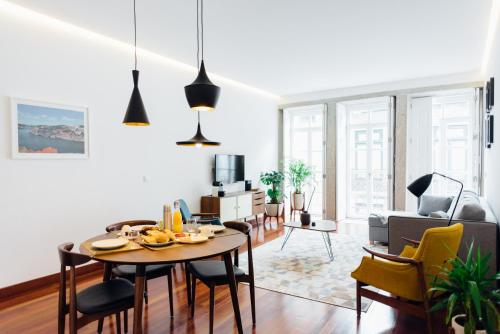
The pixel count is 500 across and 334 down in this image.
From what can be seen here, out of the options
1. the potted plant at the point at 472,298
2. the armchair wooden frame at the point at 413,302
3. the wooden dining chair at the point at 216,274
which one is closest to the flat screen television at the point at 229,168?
the wooden dining chair at the point at 216,274

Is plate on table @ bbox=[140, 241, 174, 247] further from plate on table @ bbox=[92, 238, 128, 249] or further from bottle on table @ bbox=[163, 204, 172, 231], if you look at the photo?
bottle on table @ bbox=[163, 204, 172, 231]

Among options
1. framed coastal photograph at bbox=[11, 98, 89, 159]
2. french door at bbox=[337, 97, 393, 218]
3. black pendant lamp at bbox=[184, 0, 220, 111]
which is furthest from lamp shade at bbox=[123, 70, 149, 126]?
french door at bbox=[337, 97, 393, 218]

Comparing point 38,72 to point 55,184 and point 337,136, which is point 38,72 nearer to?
point 55,184

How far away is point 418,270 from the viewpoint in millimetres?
2467

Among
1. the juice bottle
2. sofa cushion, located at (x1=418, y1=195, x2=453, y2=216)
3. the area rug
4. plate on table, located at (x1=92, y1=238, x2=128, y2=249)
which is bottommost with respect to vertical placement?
the area rug

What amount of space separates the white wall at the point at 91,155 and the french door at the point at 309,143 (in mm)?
2914

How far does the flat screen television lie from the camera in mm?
6082

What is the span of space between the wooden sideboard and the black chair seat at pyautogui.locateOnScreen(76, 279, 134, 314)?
3.07 metres

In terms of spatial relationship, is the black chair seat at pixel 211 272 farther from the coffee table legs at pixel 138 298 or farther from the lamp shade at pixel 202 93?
the lamp shade at pixel 202 93

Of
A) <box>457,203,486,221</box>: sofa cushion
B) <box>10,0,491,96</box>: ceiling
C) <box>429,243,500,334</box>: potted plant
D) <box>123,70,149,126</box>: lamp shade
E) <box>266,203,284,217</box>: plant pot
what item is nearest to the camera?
<box>429,243,500,334</box>: potted plant

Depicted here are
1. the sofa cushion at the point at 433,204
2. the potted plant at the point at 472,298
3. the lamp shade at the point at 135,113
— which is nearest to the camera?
the potted plant at the point at 472,298

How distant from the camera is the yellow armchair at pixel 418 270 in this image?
2.46 m

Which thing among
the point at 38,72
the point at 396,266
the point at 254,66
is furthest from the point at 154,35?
the point at 396,266

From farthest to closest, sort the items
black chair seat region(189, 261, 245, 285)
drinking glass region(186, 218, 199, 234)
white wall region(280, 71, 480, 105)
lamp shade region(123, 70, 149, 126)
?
1. white wall region(280, 71, 480, 105)
2. drinking glass region(186, 218, 199, 234)
3. lamp shade region(123, 70, 149, 126)
4. black chair seat region(189, 261, 245, 285)
